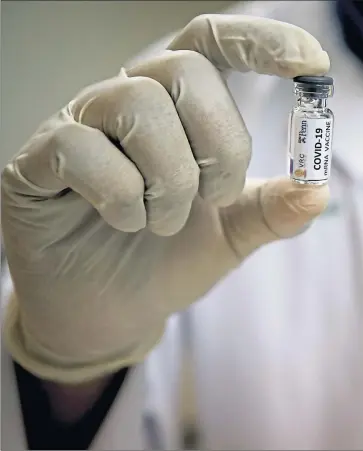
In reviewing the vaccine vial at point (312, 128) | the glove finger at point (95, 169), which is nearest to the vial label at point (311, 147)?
the vaccine vial at point (312, 128)

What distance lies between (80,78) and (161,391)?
1.19ft

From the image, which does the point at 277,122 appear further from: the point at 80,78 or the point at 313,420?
the point at 313,420

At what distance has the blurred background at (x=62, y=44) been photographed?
1.58 ft

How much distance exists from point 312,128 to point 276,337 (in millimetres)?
334

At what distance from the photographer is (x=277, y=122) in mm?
661

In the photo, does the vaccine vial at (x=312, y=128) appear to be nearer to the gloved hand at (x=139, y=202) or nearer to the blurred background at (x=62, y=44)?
the gloved hand at (x=139, y=202)

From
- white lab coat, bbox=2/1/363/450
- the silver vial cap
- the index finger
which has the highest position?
the index finger

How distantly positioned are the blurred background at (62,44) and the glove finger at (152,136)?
72 millimetres

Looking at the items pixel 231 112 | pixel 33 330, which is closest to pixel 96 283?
pixel 33 330

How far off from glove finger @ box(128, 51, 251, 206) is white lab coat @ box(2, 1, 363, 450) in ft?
0.49

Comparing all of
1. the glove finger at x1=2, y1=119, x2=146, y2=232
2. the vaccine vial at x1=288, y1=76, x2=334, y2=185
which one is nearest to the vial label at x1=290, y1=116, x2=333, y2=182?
the vaccine vial at x1=288, y1=76, x2=334, y2=185

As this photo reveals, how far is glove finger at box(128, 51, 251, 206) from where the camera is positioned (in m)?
0.45

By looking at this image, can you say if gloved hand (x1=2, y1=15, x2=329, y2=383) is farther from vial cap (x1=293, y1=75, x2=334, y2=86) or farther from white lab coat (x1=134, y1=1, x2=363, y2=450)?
white lab coat (x1=134, y1=1, x2=363, y2=450)

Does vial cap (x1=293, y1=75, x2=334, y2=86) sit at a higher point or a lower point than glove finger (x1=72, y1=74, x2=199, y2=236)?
higher
